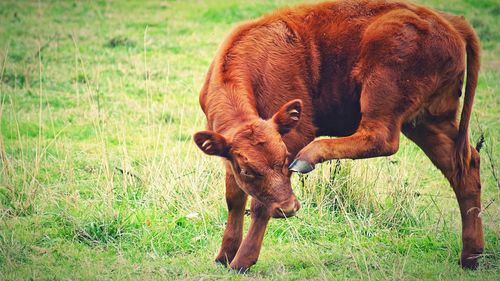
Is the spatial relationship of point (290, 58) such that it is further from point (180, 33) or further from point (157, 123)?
point (180, 33)

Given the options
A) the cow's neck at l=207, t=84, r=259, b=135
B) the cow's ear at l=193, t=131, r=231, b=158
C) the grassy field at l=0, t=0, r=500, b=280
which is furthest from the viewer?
the grassy field at l=0, t=0, r=500, b=280

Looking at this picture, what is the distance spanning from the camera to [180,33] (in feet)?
51.6

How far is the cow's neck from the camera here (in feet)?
20.8

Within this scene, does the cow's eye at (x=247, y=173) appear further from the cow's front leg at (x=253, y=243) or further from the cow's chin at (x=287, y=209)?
the cow's front leg at (x=253, y=243)

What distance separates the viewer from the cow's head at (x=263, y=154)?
6.05m

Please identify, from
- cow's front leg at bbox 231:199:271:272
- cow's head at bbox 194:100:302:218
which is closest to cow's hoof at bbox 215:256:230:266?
cow's front leg at bbox 231:199:271:272

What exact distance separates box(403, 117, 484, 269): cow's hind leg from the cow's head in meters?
1.44

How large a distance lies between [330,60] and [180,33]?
9087mm

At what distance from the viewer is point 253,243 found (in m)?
6.67

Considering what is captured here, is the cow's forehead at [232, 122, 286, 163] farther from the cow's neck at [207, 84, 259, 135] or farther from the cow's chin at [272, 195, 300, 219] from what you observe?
the cow's chin at [272, 195, 300, 219]

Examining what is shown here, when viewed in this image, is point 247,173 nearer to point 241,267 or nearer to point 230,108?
point 230,108

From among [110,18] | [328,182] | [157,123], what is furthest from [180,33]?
[328,182]

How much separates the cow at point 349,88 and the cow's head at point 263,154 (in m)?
0.09

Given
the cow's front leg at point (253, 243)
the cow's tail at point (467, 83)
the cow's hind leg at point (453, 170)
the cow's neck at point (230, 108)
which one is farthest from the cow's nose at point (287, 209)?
the cow's tail at point (467, 83)
